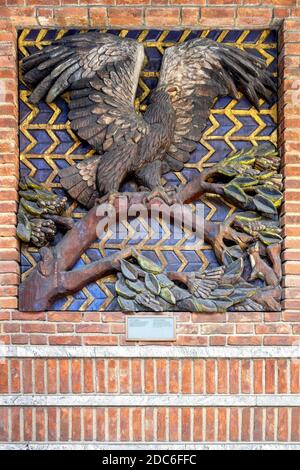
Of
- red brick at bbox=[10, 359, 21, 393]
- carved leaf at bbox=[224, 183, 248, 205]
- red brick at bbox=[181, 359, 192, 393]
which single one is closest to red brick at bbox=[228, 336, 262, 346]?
red brick at bbox=[181, 359, 192, 393]

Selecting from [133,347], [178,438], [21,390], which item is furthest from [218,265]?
[21,390]

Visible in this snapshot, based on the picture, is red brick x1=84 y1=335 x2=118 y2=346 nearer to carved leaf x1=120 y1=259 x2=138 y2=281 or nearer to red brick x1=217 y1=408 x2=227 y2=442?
carved leaf x1=120 y1=259 x2=138 y2=281

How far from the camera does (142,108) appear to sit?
4121mm

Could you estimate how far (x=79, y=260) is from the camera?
400 cm

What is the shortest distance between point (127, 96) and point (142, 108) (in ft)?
0.41

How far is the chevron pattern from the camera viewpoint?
4.01 meters

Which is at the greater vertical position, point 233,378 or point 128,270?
point 128,270

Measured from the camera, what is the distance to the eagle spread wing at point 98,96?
4.00 meters

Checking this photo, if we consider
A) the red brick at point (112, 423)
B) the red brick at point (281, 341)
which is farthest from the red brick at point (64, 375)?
the red brick at point (281, 341)

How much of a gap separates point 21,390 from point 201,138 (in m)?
1.55

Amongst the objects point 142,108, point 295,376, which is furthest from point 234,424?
point 142,108

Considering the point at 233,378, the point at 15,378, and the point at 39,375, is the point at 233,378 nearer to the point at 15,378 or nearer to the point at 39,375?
the point at 39,375

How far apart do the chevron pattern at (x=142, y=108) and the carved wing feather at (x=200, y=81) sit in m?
0.06

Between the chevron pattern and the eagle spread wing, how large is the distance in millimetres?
80
